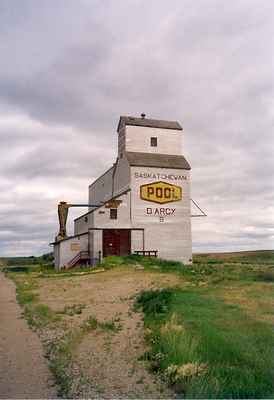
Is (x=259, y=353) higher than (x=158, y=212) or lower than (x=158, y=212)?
lower

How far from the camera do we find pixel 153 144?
44.8 meters

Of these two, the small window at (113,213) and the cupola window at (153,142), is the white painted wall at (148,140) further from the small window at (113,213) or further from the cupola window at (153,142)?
the small window at (113,213)

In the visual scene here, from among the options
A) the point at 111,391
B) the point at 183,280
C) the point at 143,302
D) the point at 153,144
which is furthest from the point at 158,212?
the point at 111,391

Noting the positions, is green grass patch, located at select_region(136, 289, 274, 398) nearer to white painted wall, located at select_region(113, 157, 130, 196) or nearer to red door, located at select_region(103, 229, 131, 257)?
red door, located at select_region(103, 229, 131, 257)

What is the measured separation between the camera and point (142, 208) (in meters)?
42.2

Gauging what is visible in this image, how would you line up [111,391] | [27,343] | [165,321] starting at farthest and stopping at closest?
[165,321], [27,343], [111,391]

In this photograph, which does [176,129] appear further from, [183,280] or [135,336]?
[135,336]

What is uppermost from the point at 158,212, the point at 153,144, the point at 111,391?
the point at 153,144

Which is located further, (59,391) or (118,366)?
(118,366)

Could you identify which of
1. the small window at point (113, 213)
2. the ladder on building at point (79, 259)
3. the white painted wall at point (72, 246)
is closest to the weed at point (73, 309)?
the small window at point (113, 213)

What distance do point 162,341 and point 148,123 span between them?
36096 millimetres

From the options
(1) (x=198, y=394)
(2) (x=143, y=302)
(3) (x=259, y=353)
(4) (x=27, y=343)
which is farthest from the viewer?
(2) (x=143, y=302)

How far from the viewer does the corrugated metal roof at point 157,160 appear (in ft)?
140

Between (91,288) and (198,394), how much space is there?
1694cm
